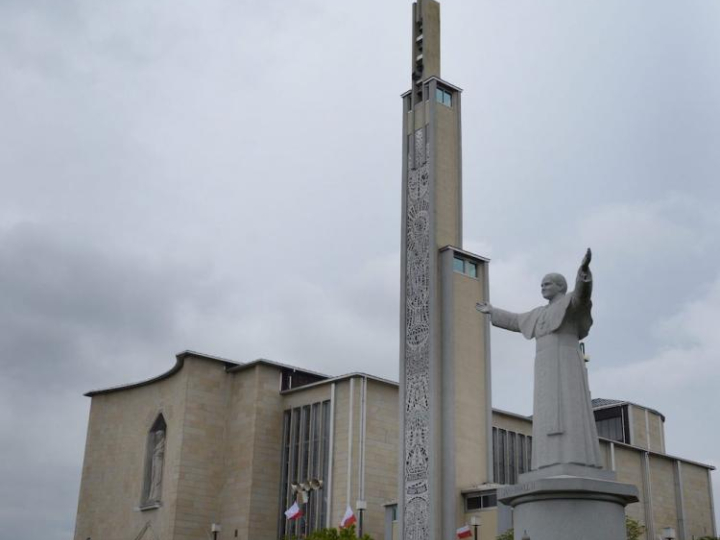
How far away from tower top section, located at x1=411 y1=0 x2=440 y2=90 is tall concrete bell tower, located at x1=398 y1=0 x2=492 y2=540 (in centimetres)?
6

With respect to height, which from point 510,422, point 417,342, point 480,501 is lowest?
point 480,501

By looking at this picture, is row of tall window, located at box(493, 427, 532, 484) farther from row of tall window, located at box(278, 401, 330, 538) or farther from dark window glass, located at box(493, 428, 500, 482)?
row of tall window, located at box(278, 401, 330, 538)

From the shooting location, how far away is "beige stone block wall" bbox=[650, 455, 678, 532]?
6188cm

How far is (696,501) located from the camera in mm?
65500

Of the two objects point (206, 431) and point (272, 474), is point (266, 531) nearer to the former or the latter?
point (272, 474)

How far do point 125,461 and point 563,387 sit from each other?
48860mm

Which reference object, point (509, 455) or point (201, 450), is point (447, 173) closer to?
point (509, 455)

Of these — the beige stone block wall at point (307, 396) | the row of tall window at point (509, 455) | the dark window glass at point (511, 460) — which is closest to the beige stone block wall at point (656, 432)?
the row of tall window at point (509, 455)

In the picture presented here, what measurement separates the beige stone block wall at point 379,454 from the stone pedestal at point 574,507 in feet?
113

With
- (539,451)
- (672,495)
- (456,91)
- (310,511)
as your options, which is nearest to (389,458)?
(310,511)

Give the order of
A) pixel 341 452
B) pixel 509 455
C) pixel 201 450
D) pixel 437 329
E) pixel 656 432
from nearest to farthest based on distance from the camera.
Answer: pixel 437 329, pixel 341 452, pixel 201 450, pixel 509 455, pixel 656 432

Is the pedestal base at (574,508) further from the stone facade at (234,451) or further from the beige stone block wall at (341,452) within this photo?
the beige stone block wall at (341,452)

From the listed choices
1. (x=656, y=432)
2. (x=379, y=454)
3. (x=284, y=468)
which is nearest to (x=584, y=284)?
(x=379, y=454)

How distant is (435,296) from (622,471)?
26.0 m
